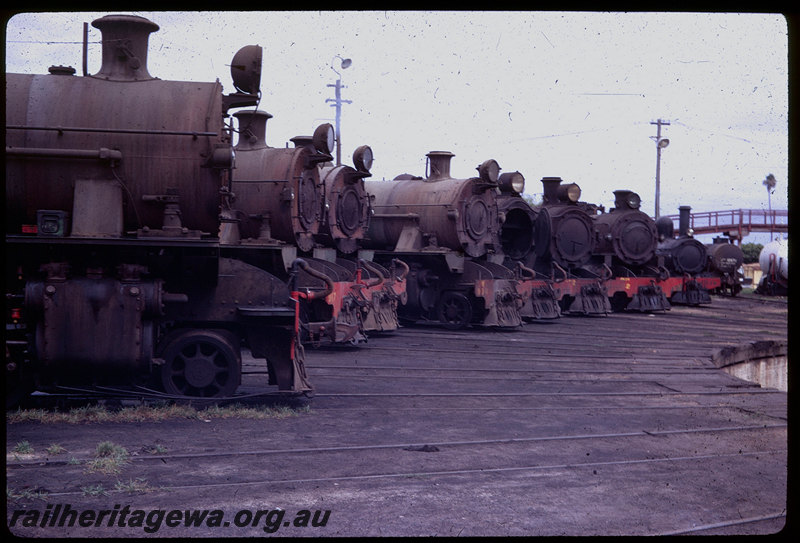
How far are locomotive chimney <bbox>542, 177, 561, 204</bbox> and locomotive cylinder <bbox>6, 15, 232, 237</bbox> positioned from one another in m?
15.1

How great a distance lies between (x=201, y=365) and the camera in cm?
803

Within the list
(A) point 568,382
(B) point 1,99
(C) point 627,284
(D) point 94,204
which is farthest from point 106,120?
(C) point 627,284

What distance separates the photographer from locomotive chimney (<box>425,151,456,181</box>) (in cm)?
1798

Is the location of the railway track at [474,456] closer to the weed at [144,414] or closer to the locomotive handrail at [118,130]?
the weed at [144,414]

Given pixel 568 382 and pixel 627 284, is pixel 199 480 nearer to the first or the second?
pixel 568 382

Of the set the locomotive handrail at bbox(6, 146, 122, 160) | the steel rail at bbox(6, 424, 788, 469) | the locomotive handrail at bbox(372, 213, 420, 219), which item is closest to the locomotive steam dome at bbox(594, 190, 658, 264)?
the locomotive handrail at bbox(372, 213, 420, 219)

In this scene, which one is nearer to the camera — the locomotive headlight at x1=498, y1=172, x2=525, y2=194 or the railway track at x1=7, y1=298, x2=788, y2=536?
the railway track at x1=7, y1=298, x2=788, y2=536

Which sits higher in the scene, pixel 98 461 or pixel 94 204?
pixel 94 204

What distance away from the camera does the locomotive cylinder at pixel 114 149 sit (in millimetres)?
7562

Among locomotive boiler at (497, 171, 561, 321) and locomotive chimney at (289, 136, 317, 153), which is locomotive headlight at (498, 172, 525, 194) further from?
locomotive chimney at (289, 136, 317, 153)

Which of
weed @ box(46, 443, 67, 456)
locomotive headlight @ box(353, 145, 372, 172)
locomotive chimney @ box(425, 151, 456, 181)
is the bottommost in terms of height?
weed @ box(46, 443, 67, 456)

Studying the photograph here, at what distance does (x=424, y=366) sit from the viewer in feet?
38.1

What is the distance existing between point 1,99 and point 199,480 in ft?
10.7

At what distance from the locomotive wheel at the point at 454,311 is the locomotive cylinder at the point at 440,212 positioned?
1099 mm
